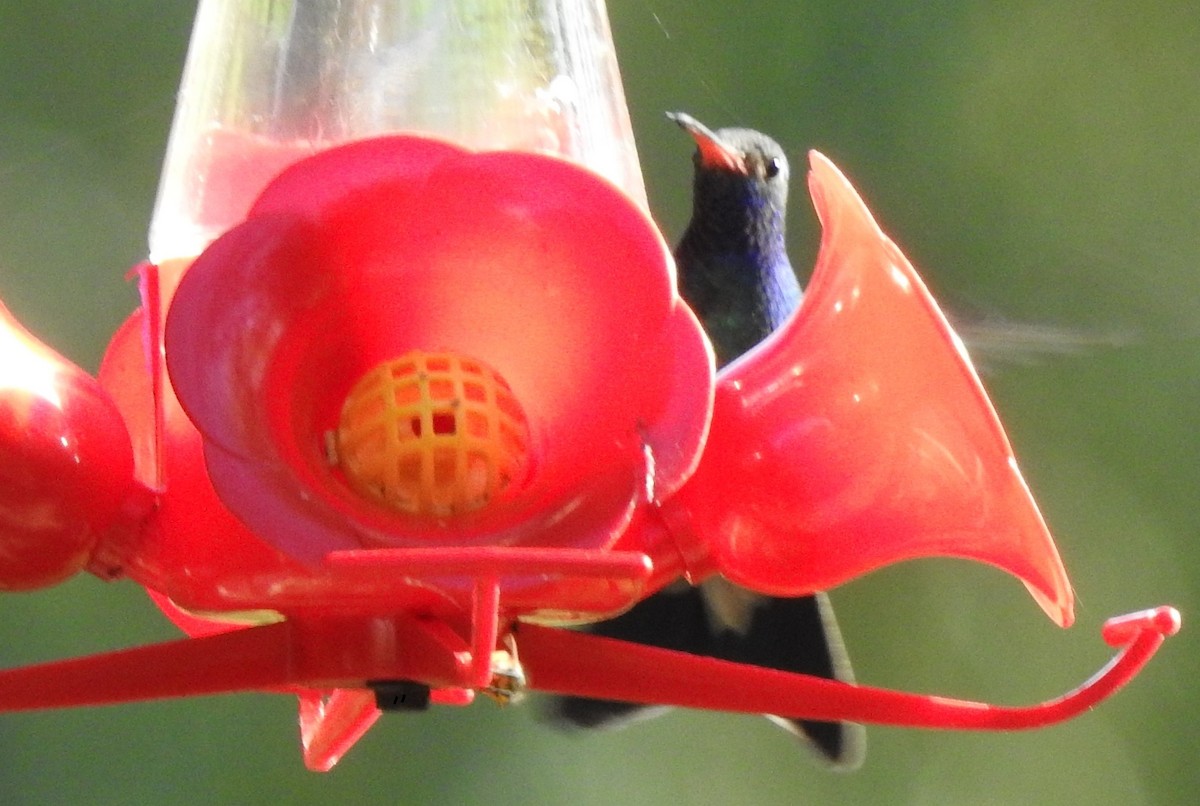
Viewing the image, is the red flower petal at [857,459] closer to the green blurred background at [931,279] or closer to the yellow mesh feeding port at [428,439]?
the yellow mesh feeding port at [428,439]

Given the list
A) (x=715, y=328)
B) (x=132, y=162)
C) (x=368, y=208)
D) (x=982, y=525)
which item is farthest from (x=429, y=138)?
(x=132, y=162)

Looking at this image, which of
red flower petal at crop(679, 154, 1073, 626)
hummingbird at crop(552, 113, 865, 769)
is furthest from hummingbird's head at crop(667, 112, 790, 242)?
red flower petal at crop(679, 154, 1073, 626)

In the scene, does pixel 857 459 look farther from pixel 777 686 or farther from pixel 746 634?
pixel 746 634

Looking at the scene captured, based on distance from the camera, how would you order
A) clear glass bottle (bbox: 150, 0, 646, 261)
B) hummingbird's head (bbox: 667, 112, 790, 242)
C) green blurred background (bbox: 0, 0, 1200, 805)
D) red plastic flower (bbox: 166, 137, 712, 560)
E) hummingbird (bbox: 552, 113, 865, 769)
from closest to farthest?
red plastic flower (bbox: 166, 137, 712, 560) < clear glass bottle (bbox: 150, 0, 646, 261) < hummingbird (bbox: 552, 113, 865, 769) < hummingbird's head (bbox: 667, 112, 790, 242) < green blurred background (bbox: 0, 0, 1200, 805)

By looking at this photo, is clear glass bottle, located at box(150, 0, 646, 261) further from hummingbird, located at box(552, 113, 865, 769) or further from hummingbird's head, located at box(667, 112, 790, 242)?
hummingbird's head, located at box(667, 112, 790, 242)

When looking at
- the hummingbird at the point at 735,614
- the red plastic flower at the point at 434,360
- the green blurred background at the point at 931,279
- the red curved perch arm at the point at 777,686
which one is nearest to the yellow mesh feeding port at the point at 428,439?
the red plastic flower at the point at 434,360

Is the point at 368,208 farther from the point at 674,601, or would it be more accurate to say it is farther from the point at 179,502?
the point at 674,601

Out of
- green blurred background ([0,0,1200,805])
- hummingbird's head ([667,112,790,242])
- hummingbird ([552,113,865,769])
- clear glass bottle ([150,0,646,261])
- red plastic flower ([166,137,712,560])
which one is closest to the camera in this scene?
red plastic flower ([166,137,712,560])
